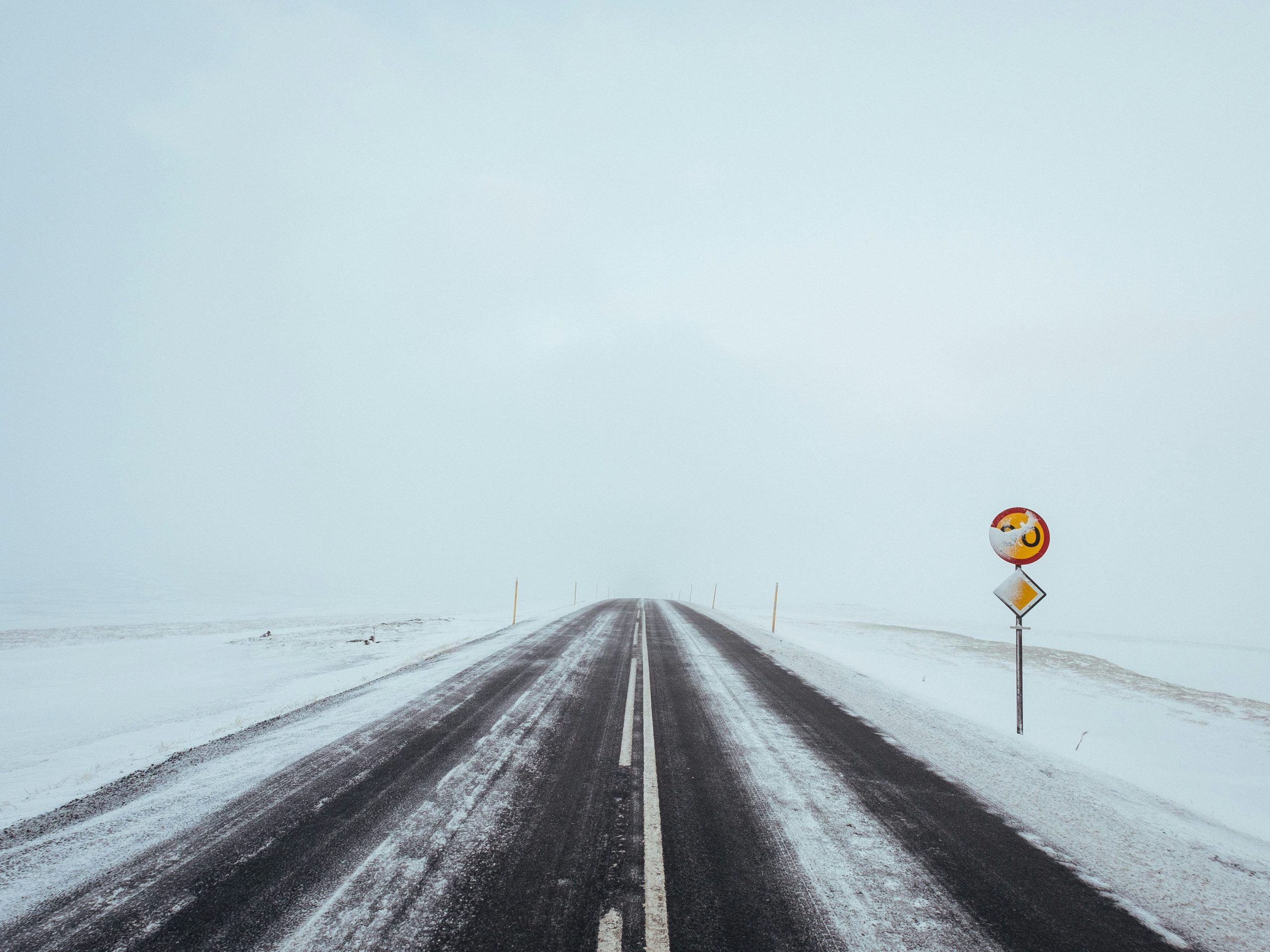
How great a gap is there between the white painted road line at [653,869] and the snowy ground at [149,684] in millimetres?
4563

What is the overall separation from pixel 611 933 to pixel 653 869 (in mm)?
717

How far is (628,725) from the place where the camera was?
632 centimetres

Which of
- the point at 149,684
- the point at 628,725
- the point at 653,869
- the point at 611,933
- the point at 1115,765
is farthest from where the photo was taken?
the point at 149,684

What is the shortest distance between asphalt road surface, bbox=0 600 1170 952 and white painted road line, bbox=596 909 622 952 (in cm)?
1

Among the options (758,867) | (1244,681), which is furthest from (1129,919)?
(1244,681)

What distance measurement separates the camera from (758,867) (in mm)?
3270

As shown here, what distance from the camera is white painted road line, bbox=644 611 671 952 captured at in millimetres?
2527

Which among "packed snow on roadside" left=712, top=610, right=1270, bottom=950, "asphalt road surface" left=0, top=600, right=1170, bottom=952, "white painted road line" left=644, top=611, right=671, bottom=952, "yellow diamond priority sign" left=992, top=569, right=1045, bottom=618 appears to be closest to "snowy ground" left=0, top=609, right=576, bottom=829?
"asphalt road surface" left=0, top=600, right=1170, bottom=952

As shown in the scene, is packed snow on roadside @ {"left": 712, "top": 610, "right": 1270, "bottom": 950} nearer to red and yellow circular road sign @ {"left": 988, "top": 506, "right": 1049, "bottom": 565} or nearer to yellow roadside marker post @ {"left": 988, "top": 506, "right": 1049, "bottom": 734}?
yellow roadside marker post @ {"left": 988, "top": 506, "right": 1049, "bottom": 734}

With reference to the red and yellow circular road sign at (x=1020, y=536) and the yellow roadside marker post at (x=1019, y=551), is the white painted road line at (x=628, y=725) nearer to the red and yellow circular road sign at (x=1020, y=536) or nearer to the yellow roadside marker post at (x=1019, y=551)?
the yellow roadside marker post at (x=1019, y=551)

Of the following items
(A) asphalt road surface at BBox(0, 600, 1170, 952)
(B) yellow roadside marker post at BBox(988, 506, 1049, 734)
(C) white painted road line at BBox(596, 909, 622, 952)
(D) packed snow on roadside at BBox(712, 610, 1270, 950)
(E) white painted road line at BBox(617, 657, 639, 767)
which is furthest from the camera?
(B) yellow roadside marker post at BBox(988, 506, 1049, 734)

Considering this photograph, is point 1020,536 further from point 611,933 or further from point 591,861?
point 611,933

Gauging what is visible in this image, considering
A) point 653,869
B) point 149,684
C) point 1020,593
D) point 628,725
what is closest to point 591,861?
point 653,869

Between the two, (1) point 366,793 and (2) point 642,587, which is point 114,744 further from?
(2) point 642,587
